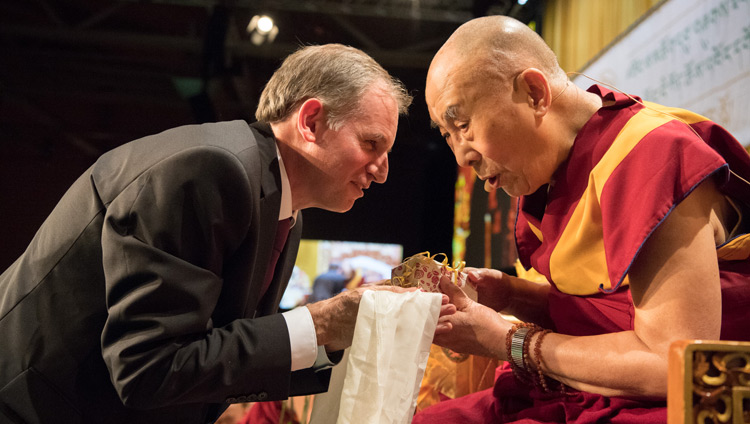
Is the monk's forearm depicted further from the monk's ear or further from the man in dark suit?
the monk's ear

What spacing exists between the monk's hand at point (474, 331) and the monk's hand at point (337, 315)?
0.12m

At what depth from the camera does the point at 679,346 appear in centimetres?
92

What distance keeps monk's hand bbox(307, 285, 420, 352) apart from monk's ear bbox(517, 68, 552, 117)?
565mm

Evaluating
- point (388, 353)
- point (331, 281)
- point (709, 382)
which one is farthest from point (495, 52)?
point (331, 281)

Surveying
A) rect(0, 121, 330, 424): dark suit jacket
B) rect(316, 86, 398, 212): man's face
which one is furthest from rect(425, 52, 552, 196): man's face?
rect(0, 121, 330, 424): dark suit jacket

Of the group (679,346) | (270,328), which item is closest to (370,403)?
(270,328)

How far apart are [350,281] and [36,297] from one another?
694 centimetres

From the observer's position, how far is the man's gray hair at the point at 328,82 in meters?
1.71

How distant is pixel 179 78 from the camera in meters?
7.09

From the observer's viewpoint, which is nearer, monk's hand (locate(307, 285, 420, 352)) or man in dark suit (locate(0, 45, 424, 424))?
man in dark suit (locate(0, 45, 424, 424))

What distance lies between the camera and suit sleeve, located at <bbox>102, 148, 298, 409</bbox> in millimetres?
1249

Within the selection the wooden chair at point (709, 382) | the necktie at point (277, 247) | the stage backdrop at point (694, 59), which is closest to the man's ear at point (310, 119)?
the necktie at point (277, 247)

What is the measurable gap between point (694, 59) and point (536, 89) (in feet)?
5.43

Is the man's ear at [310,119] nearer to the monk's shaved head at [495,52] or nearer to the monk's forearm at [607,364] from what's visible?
the monk's shaved head at [495,52]
